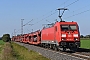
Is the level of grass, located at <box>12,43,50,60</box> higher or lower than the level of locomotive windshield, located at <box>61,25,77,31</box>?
lower

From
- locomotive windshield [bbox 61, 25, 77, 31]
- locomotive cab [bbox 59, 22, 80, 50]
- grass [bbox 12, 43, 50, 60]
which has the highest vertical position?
locomotive windshield [bbox 61, 25, 77, 31]

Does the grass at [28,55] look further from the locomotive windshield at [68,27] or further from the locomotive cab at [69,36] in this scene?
the locomotive windshield at [68,27]

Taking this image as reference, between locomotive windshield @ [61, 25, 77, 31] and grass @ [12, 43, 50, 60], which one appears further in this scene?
locomotive windshield @ [61, 25, 77, 31]

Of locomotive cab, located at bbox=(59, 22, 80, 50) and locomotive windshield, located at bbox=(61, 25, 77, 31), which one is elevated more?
locomotive windshield, located at bbox=(61, 25, 77, 31)

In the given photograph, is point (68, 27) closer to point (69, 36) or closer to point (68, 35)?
point (68, 35)

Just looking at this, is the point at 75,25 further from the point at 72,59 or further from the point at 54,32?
the point at 72,59

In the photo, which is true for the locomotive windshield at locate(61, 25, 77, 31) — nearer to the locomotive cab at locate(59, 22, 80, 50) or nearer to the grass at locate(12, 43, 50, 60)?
the locomotive cab at locate(59, 22, 80, 50)

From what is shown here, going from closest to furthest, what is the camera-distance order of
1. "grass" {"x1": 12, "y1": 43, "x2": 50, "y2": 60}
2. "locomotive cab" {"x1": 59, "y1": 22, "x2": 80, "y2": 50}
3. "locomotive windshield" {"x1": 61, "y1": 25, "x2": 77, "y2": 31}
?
"grass" {"x1": 12, "y1": 43, "x2": 50, "y2": 60} < "locomotive cab" {"x1": 59, "y1": 22, "x2": 80, "y2": 50} < "locomotive windshield" {"x1": 61, "y1": 25, "x2": 77, "y2": 31}

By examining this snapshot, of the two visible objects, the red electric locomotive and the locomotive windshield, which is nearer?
the red electric locomotive

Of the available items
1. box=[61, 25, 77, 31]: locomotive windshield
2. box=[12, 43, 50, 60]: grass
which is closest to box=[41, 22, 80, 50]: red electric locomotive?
box=[61, 25, 77, 31]: locomotive windshield

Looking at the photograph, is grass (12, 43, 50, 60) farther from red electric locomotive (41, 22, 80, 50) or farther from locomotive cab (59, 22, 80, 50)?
locomotive cab (59, 22, 80, 50)

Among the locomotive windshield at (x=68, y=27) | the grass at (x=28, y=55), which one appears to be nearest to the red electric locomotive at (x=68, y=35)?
the locomotive windshield at (x=68, y=27)

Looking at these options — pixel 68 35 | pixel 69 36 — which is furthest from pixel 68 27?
pixel 69 36

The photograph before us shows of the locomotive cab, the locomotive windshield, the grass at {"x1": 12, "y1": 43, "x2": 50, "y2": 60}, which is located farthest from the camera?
the locomotive windshield
